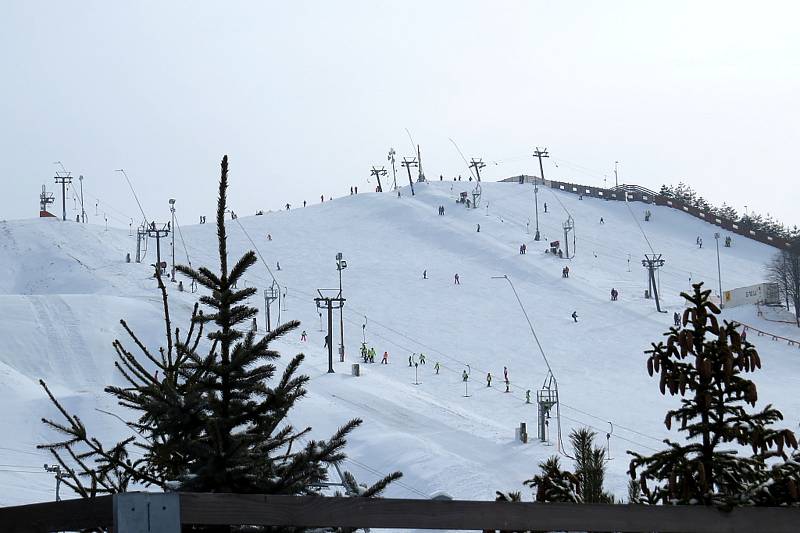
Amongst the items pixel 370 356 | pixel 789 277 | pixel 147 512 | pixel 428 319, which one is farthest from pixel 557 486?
pixel 789 277

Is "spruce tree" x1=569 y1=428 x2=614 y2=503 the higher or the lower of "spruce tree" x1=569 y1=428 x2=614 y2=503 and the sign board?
the lower

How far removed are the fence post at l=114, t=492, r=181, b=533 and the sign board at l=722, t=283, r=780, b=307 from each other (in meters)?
64.5

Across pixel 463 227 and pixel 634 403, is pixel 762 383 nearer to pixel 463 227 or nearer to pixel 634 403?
pixel 634 403

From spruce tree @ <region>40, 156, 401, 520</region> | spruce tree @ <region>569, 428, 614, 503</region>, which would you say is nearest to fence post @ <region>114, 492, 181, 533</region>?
spruce tree @ <region>40, 156, 401, 520</region>

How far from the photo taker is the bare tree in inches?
2559

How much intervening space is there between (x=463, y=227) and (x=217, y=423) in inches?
3058

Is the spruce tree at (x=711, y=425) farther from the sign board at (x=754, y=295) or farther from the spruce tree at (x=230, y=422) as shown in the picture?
the sign board at (x=754, y=295)

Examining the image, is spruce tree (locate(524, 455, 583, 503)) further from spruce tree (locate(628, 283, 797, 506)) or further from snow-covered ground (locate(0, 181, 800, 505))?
snow-covered ground (locate(0, 181, 800, 505))

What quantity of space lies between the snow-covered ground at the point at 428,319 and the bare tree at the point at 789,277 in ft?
8.85

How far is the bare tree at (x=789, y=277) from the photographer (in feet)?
213

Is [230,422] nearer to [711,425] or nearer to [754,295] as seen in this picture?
[711,425]

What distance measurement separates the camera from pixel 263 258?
7650 cm

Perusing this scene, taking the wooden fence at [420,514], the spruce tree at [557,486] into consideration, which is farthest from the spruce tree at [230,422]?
the wooden fence at [420,514]

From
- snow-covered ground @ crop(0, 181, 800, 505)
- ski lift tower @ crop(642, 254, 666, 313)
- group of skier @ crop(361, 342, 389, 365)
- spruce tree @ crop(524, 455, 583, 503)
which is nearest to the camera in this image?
spruce tree @ crop(524, 455, 583, 503)
